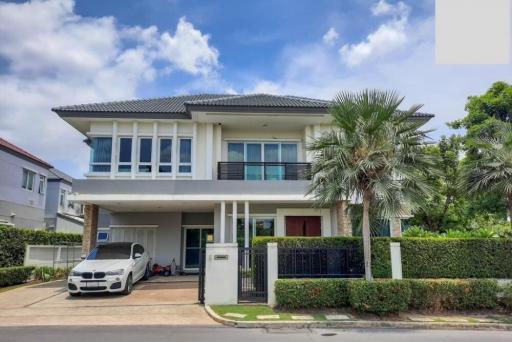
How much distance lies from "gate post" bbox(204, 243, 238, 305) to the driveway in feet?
1.92

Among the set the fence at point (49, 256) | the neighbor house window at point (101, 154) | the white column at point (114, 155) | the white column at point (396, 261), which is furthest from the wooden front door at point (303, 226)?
the fence at point (49, 256)

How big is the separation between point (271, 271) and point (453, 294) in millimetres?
5106

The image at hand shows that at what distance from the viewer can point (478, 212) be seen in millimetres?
20406

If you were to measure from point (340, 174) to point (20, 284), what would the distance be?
14096mm

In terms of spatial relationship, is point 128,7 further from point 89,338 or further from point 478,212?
→ point 478,212

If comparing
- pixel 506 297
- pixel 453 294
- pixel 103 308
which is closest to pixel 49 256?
pixel 103 308

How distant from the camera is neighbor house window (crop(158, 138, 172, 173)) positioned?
692 inches

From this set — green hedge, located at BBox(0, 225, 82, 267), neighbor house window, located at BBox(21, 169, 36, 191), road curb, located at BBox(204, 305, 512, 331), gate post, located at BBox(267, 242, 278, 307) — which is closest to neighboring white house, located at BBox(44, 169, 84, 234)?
neighbor house window, located at BBox(21, 169, 36, 191)

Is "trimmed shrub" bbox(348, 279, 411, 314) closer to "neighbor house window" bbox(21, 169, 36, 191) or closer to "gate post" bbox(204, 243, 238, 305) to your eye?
"gate post" bbox(204, 243, 238, 305)

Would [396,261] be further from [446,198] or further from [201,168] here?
[446,198]

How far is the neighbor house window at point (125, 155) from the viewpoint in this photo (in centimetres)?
1738

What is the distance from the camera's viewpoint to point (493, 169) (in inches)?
490

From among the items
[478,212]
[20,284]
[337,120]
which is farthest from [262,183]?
[478,212]

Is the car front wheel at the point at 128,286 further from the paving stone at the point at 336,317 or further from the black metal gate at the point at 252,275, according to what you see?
the paving stone at the point at 336,317
